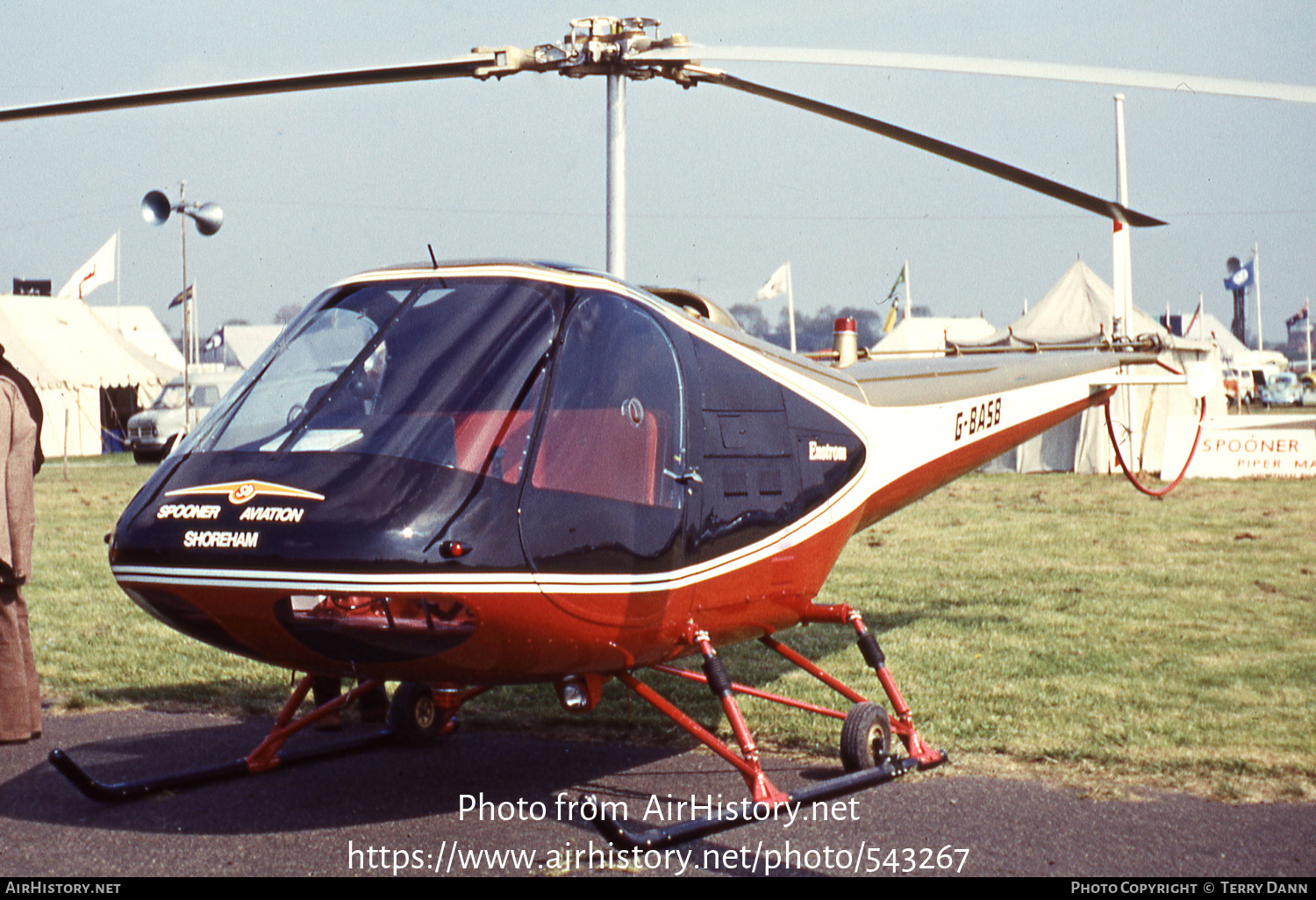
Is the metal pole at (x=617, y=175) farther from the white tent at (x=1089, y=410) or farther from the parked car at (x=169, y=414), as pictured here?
the parked car at (x=169, y=414)

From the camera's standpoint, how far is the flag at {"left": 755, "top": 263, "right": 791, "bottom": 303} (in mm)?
34438

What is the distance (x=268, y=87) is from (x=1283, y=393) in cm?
5995

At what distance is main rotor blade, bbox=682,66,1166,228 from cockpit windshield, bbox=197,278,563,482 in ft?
6.99

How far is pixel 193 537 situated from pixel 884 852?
2749 millimetres

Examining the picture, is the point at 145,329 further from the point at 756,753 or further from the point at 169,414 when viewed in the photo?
the point at 756,753

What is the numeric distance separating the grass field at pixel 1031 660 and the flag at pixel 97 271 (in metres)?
27.3

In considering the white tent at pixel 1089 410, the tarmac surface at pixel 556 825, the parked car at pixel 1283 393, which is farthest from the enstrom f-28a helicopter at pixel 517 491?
the parked car at pixel 1283 393

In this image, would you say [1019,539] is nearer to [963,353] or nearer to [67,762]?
[963,353]

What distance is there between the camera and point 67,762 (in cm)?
501

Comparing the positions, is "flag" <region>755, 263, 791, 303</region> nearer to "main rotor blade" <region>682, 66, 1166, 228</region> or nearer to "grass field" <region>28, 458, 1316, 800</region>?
"grass field" <region>28, 458, 1316, 800</region>

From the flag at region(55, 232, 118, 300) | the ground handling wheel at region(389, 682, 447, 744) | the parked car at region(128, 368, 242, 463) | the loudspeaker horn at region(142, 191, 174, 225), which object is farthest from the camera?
the flag at region(55, 232, 118, 300)

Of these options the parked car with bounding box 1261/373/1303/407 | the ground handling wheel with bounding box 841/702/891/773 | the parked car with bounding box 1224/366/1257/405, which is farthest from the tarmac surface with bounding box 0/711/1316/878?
the parked car with bounding box 1261/373/1303/407

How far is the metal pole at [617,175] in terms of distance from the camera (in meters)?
5.86

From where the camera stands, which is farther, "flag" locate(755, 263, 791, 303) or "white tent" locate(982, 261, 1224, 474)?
"flag" locate(755, 263, 791, 303)
